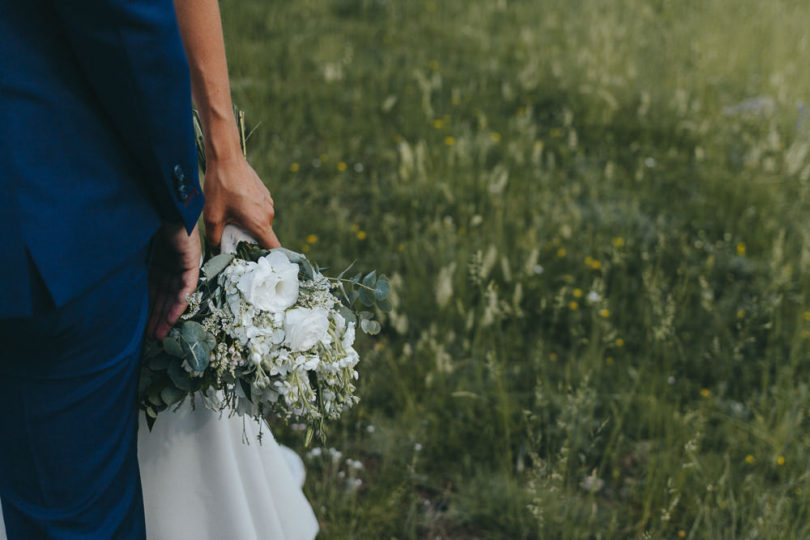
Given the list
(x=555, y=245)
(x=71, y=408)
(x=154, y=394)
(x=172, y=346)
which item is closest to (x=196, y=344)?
(x=172, y=346)

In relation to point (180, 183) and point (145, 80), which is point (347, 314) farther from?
point (145, 80)

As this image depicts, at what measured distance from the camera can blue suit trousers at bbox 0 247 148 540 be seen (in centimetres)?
116

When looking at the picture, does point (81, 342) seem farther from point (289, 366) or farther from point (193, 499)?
point (193, 499)

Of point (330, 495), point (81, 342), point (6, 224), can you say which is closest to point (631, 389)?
point (330, 495)

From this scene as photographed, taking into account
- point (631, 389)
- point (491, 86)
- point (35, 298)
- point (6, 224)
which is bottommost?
point (631, 389)

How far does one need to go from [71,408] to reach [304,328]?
0.44 meters

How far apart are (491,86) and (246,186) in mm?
3584

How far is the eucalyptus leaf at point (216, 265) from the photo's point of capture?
1.54 meters

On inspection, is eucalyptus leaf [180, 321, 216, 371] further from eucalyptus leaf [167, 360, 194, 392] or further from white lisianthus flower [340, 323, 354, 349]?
white lisianthus flower [340, 323, 354, 349]

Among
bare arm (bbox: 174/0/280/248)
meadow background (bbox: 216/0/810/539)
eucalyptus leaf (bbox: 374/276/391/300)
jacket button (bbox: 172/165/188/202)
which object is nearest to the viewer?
jacket button (bbox: 172/165/188/202)

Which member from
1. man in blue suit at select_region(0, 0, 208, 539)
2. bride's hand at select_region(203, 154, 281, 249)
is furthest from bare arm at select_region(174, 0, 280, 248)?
man in blue suit at select_region(0, 0, 208, 539)

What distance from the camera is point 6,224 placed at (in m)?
1.06

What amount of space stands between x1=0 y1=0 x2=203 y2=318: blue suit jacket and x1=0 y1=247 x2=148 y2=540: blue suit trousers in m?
0.04

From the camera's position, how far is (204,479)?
1815 mm
